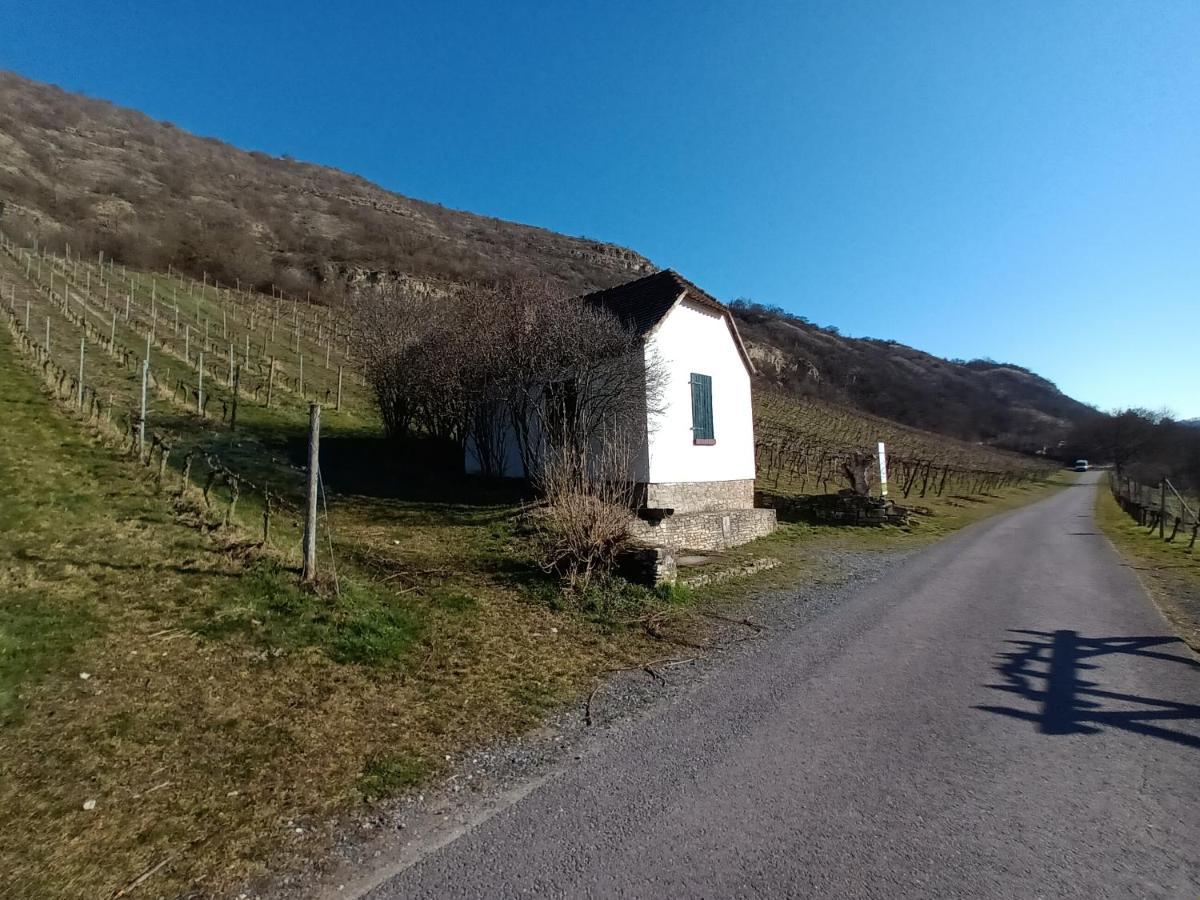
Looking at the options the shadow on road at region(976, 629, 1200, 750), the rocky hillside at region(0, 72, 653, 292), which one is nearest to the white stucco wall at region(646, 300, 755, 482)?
the shadow on road at region(976, 629, 1200, 750)

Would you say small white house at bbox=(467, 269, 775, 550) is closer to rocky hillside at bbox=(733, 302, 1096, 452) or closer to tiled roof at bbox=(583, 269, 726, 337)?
tiled roof at bbox=(583, 269, 726, 337)

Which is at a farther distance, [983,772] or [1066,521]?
[1066,521]

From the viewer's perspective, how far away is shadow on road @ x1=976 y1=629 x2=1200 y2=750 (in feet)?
15.2

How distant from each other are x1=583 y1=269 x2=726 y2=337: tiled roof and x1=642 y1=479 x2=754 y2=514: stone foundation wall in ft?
11.7

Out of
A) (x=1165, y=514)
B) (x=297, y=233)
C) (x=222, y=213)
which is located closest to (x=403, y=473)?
(x=1165, y=514)

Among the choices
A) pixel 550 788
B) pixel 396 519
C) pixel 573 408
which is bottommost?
pixel 550 788

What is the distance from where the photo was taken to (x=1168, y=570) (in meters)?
12.2

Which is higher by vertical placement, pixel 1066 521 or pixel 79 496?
pixel 79 496

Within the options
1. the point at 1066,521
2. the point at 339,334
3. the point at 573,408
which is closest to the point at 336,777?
the point at 573,408

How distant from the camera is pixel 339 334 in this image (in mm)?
39125

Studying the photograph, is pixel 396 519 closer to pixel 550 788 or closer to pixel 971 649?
pixel 550 788

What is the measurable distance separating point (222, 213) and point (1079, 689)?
82660mm

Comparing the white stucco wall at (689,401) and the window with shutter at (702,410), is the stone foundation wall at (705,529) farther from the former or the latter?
the window with shutter at (702,410)

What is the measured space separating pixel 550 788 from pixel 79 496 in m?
7.77
